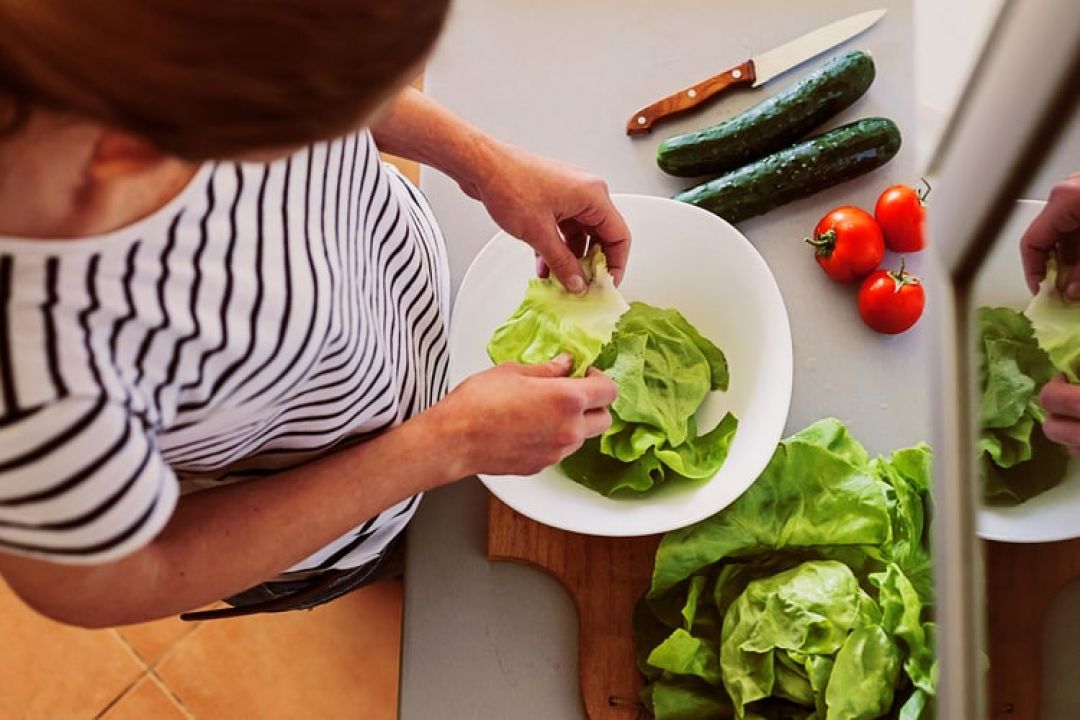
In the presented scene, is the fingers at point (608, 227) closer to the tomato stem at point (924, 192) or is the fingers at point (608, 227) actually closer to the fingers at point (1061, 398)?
the tomato stem at point (924, 192)

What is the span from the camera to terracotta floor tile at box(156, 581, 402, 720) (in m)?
1.73

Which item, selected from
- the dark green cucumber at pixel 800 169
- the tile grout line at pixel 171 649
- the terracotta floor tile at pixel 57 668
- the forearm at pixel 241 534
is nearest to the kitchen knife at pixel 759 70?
the dark green cucumber at pixel 800 169

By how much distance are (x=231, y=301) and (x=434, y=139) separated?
361 millimetres

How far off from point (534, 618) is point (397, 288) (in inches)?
14.8

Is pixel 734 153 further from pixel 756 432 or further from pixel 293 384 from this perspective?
pixel 293 384

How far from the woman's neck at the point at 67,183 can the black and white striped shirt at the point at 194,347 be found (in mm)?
10

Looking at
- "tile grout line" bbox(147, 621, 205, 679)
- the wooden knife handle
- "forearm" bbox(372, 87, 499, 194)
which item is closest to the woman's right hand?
"forearm" bbox(372, 87, 499, 194)

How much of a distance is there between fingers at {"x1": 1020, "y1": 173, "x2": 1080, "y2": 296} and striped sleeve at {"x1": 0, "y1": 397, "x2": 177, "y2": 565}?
49cm

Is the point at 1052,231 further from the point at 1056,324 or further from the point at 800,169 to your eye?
the point at 800,169

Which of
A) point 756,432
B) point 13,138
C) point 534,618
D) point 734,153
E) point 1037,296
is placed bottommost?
point 534,618

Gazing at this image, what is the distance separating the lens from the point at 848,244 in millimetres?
1110

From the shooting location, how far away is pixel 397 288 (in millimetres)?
908

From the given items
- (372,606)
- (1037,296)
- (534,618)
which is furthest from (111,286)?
(372,606)

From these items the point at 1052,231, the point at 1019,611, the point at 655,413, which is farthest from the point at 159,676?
the point at 1052,231
